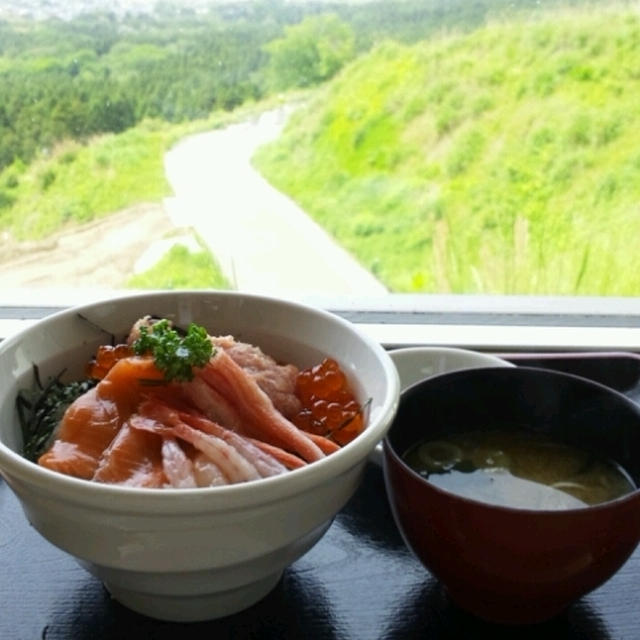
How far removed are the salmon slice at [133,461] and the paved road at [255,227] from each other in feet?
1.80

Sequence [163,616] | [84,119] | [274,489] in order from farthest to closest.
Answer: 1. [84,119]
2. [163,616]
3. [274,489]

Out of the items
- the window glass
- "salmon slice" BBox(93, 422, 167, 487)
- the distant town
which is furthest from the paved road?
"salmon slice" BBox(93, 422, 167, 487)

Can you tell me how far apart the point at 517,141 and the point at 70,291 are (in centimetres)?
59

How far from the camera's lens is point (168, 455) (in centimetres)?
58

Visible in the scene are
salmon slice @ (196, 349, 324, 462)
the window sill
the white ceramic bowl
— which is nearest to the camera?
the white ceramic bowl

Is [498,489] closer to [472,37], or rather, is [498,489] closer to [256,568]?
[256,568]

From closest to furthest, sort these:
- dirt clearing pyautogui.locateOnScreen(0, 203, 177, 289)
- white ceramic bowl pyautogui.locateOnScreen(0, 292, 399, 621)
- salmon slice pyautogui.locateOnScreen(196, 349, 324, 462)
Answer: white ceramic bowl pyautogui.locateOnScreen(0, 292, 399, 621), salmon slice pyautogui.locateOnScreen(196, 349, 324, 462), dirt clearing pyautogui.locateOnScreen(0, 203, 177, 289)

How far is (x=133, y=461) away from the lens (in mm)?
588

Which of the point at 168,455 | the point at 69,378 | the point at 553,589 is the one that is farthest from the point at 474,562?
the point at 69,378

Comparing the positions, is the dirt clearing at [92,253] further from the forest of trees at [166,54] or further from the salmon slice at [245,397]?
the salmon slice at [245,397]

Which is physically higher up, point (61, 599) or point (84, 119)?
point (84, 119)

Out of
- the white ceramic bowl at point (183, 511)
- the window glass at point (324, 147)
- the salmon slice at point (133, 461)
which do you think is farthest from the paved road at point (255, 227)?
the salmon slice at point (133, 461)

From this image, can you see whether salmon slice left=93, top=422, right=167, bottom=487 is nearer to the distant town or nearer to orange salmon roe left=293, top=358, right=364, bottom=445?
orange salmon roe left=293, top=358, right=364, bottom=445

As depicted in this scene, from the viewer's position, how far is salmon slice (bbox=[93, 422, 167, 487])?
572 mm
